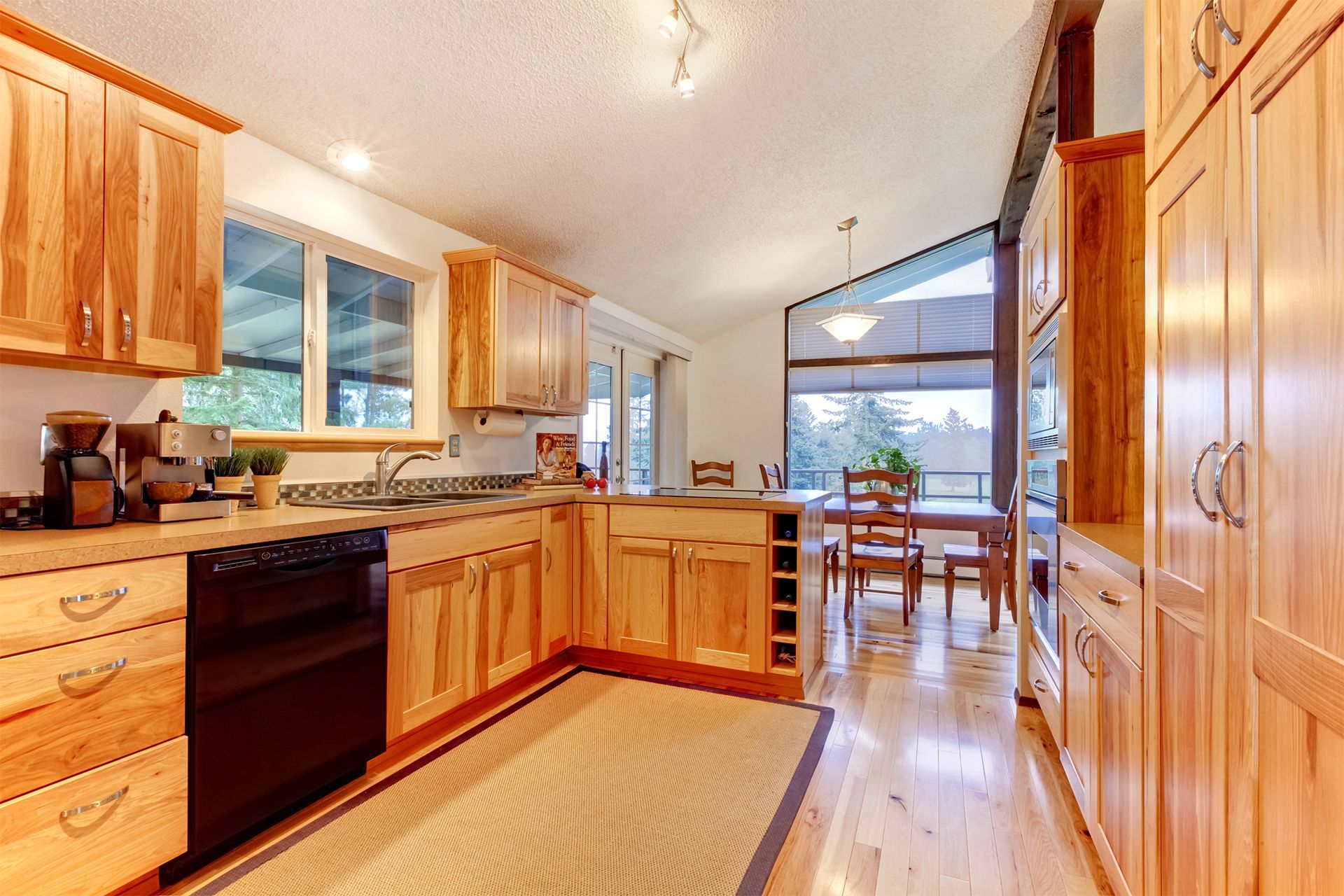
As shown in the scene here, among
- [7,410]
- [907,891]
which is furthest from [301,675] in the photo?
[907,891]

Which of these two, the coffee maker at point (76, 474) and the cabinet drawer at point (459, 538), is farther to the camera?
the cabinet drawer at point (459, 538)

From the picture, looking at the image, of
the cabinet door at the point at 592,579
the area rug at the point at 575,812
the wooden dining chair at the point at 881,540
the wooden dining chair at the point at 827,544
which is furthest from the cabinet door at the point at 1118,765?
the wooden dining chair at the point at 881,540

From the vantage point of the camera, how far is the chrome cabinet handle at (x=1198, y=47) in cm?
92

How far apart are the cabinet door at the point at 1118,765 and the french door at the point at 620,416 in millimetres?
3230

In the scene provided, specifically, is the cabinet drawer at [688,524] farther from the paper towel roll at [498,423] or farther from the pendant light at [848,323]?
the pendant light at [848,323]

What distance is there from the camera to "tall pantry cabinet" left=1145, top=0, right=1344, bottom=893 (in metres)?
0.66

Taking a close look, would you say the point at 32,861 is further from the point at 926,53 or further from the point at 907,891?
the point at 926,53

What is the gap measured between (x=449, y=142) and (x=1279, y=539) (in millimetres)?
2836

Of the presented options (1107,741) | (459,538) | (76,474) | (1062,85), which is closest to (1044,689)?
(1107,741)

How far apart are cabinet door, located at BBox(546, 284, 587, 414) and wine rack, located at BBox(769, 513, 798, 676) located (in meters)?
1.50

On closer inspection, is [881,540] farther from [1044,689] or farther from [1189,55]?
[1189,55]

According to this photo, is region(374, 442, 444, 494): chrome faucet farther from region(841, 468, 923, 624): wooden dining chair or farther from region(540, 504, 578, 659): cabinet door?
region(841, 468, 923, 624): wooden dining chair

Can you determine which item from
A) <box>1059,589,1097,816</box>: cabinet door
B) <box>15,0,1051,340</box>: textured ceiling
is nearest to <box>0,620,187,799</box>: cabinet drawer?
<box>15,0,1051,340</box>: textured ceiling

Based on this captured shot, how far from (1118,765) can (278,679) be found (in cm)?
215
